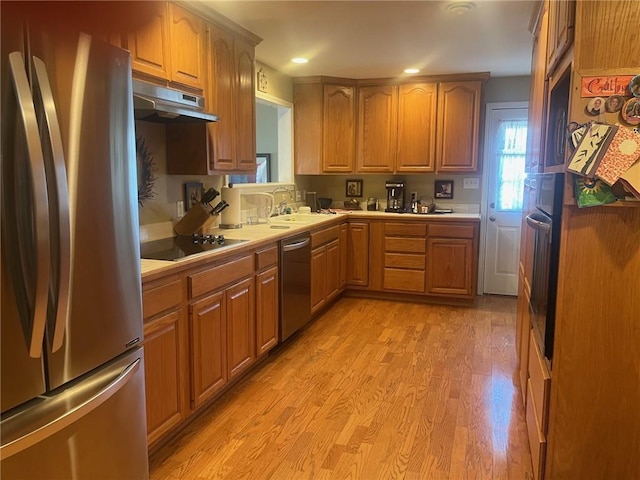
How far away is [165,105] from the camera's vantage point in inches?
90.2

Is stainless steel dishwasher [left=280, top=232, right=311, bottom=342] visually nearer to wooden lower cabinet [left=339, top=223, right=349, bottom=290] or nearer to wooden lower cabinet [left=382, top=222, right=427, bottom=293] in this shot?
wooden lower cabinet [left=339, top=223, right=349, bottom=290]

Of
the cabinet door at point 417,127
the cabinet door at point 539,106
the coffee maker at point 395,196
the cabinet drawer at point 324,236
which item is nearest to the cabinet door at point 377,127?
the cabinet door at point 417,127

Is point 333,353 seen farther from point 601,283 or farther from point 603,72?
point 603,72

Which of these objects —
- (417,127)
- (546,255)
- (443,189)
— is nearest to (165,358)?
(546,255)

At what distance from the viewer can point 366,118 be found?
199 inches

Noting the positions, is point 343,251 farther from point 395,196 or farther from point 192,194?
point 192,194

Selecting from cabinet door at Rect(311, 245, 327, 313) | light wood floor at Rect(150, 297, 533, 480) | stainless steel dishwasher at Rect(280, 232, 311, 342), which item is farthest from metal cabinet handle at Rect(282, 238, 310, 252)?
light wood floor at Rect(150, 297, 533, 480)

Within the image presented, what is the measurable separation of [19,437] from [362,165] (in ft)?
14.1

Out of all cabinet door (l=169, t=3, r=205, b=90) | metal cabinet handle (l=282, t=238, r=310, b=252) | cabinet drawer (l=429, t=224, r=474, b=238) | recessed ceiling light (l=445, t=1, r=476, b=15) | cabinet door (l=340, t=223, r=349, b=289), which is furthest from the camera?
cabinet door (l=340, t=223, r=349, b=289)

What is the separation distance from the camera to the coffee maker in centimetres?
515

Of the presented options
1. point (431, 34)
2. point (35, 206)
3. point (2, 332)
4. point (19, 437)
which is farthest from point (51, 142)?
point (431, 34)

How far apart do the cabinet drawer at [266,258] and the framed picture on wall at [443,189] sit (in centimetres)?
257

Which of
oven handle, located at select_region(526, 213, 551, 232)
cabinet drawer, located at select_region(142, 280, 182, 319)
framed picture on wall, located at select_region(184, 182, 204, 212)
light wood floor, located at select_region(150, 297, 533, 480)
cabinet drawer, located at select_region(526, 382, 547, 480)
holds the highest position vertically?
framed picture on wall, located at select_region(184, 182, 204, 212)

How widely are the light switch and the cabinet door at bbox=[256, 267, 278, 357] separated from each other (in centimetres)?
272
